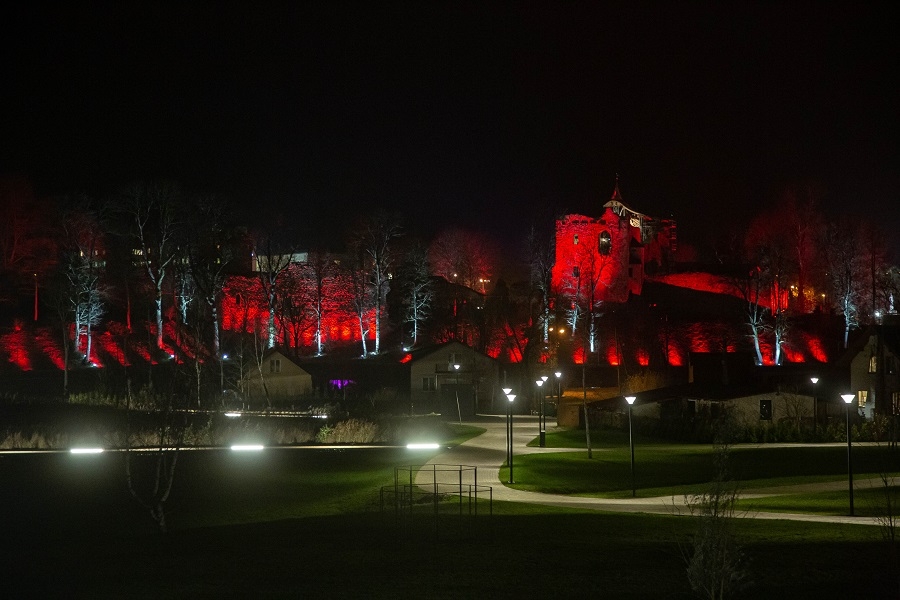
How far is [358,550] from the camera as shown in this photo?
663 inches

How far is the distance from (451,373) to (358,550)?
47379 millimetres

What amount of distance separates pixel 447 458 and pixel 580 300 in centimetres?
5295

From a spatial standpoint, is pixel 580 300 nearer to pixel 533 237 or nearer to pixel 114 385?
pixel 533 237

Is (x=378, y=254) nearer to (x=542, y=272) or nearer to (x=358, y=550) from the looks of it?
(x=542, y=272)

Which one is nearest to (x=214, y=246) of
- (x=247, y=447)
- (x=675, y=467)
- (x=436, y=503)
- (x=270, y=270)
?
(x=270, y=270)

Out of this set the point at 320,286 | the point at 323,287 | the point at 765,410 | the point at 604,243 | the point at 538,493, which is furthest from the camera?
the point at 604,243

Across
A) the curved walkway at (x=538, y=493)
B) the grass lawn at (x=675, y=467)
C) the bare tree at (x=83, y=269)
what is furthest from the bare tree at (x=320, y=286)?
the grass lawn at (x=675, y=467)

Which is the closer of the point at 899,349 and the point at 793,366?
the point at 899,349

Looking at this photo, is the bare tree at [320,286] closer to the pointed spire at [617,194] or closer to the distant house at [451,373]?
the distant house at [451,373]

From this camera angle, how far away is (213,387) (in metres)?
57.1

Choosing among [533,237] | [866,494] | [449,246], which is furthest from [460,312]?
[866,494]

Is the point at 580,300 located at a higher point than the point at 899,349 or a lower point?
higher

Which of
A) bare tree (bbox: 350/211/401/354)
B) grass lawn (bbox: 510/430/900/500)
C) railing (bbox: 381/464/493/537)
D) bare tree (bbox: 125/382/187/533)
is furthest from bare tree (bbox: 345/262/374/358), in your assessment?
railing (bbox: 381/464/493/537)

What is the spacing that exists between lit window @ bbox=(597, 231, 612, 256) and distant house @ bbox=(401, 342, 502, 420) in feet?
93.4
